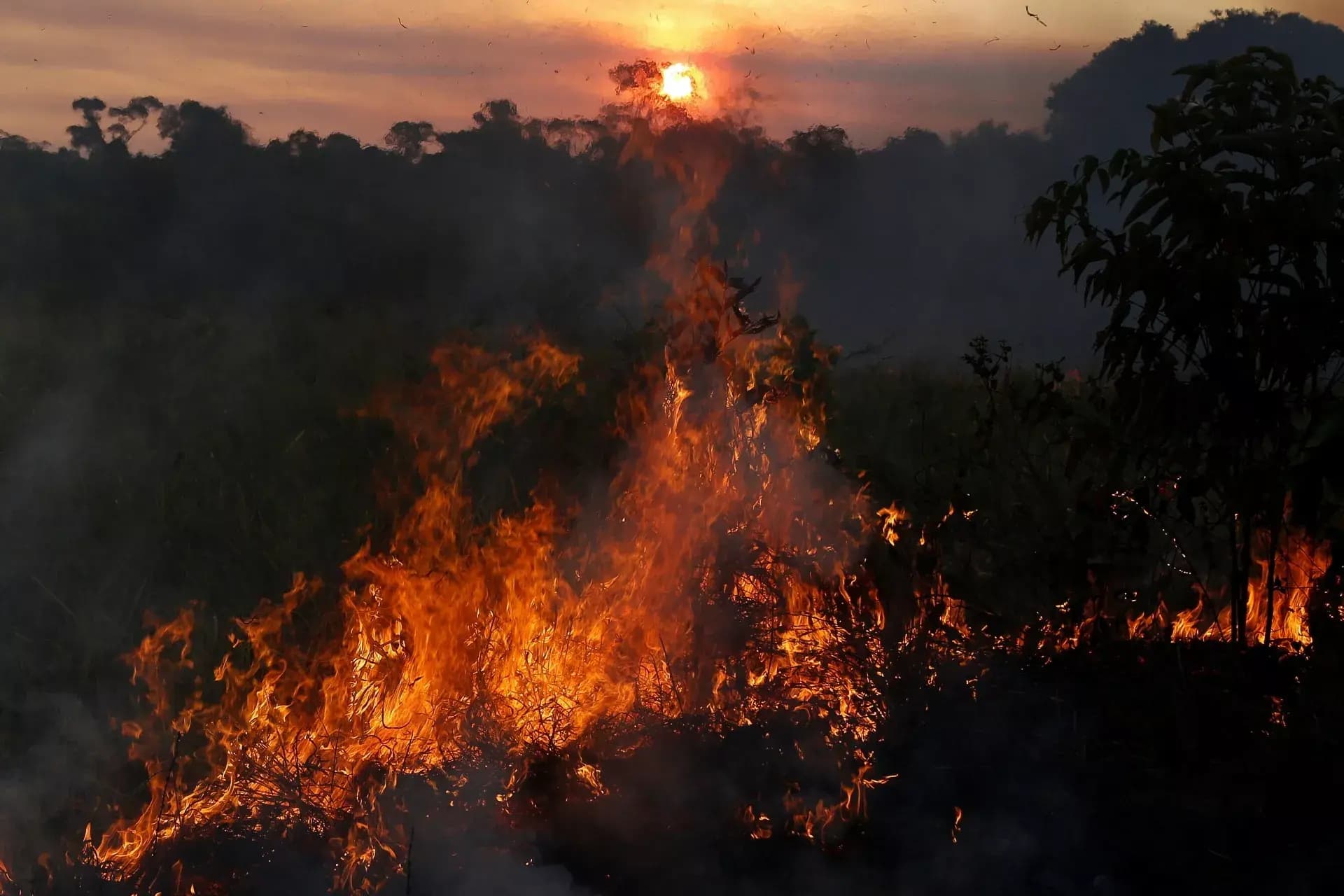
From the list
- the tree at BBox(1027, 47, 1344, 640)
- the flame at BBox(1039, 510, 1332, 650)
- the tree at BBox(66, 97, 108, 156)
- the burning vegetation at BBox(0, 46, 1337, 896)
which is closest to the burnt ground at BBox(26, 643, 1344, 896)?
the burning vegetation at BBox(0, 46, 1337, 896)

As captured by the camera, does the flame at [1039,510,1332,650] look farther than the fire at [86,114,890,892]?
Yes

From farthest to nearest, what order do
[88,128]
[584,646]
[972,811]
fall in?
[88,128]
[584,646]
[972,811]

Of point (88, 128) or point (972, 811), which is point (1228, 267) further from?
point (88, 128)

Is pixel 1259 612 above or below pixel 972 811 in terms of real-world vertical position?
above

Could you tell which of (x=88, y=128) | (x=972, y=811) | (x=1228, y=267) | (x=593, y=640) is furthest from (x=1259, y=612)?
(x=88, y=128)

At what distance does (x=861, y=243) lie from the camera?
37.7 metres

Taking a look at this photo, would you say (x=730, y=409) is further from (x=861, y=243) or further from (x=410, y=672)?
(x=861, y=243)

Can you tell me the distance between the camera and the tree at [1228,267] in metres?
3.85

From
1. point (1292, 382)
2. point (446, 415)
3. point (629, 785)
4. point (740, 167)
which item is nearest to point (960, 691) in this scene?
point (629, 785)

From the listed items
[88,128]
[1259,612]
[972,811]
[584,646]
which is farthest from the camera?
[88,128]

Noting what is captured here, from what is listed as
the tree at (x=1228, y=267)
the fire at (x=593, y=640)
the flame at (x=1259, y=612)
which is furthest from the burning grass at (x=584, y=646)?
the tree at (x=1228, y=267)

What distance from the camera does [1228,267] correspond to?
3.82 m

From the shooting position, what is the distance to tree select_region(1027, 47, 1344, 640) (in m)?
3.85

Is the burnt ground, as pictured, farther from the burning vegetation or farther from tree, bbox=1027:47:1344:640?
tree, bbox=1027:47:1344:640
